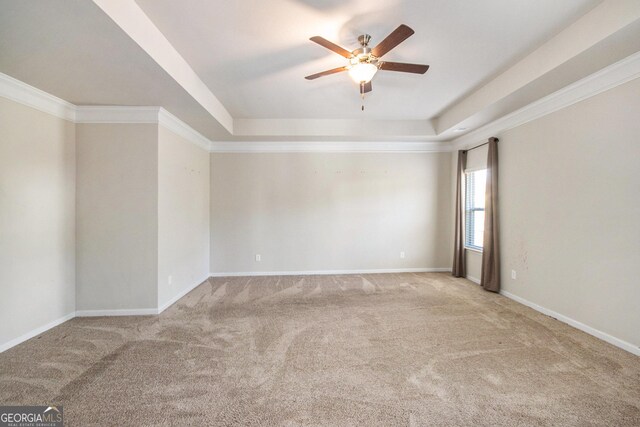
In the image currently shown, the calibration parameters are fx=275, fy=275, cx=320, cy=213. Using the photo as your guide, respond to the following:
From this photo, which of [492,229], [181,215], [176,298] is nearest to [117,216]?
[181,215]

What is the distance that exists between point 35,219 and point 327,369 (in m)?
3.41

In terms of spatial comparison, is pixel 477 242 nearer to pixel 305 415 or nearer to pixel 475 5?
pixel 475 5

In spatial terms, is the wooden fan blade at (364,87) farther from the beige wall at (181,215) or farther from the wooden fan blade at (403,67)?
the beige wall at (181,215)

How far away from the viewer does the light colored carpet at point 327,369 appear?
1829 millimetres

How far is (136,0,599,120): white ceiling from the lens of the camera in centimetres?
214

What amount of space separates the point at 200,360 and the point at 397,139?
4756mm

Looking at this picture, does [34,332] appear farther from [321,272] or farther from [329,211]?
[329,211]

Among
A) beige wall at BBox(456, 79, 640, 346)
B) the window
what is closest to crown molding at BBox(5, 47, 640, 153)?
beige wall at BBox(456, 79, 640, 346)

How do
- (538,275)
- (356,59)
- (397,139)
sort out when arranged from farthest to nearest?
(397,139)
(538,275)
(356,59)

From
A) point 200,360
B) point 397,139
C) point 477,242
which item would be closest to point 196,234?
point 200,360

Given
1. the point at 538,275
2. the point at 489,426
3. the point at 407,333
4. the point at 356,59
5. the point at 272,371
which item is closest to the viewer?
the point at 489,426

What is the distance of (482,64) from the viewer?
3.05 meters

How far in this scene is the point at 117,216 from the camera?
138 inches

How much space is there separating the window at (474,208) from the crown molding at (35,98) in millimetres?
6104
